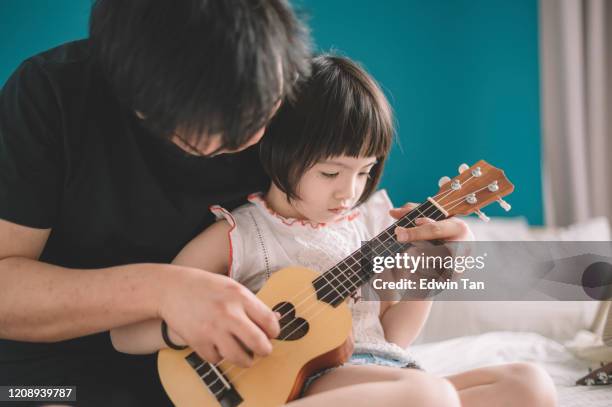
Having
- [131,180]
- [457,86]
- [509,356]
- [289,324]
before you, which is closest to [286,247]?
[289,324]

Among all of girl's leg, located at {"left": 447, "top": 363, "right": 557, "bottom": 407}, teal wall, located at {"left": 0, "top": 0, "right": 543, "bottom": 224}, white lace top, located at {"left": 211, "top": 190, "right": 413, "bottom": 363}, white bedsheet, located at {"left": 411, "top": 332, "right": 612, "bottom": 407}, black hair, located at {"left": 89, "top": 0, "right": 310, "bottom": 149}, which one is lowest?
white bedsheet, located at {"left": 411, "top": 332, "right": 612, "bottom": 407}

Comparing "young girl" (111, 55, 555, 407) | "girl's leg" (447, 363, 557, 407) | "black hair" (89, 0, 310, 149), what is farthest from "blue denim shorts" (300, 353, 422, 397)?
"black hair" (89, 0, 310, 149)

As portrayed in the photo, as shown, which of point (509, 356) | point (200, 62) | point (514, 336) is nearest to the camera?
point (200, 62)

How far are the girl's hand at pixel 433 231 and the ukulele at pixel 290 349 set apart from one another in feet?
0.10

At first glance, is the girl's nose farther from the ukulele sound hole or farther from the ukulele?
the ukulele sound hole

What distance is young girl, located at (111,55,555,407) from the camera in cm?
98

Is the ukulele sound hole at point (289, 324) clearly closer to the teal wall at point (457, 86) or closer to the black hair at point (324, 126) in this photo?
the black hair at point (324, 126)

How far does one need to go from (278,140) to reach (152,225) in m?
0.28

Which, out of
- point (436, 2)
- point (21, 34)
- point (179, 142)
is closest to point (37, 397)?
point (179, 142)

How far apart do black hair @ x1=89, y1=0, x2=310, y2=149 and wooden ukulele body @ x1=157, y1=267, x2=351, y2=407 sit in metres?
0.33

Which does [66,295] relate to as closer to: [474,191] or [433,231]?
[433,231]

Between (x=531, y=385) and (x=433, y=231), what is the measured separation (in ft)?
0.95

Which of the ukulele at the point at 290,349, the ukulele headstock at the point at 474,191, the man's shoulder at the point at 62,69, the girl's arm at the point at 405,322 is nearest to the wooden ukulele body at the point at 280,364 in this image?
the ukulele at the point at 290,349

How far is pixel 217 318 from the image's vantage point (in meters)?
0.74
